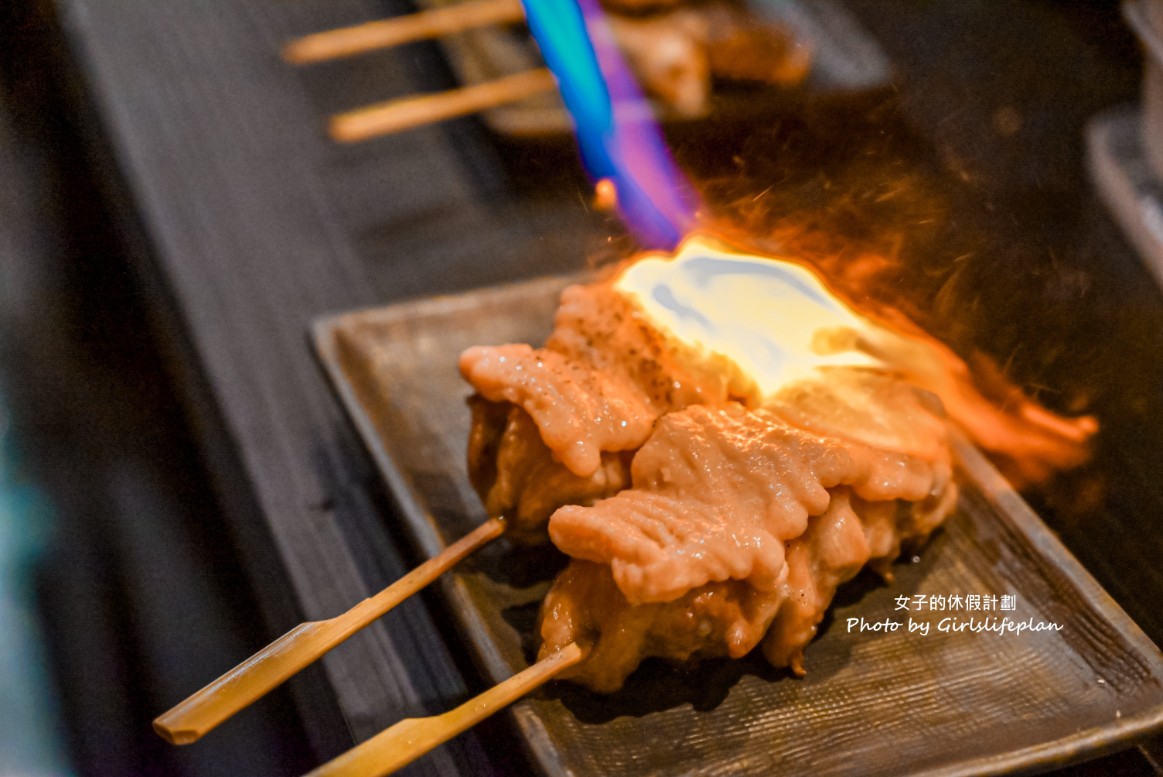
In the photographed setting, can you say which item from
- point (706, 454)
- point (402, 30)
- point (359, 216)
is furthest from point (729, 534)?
point (402, 30)

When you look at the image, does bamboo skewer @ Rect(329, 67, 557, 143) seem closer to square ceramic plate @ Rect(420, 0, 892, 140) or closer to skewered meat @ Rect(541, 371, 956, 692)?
square ceramic plate @ Rect(420, 0, 892, 140)

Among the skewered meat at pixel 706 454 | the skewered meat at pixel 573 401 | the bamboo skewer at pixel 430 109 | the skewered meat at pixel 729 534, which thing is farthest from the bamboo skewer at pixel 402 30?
the skewered meat at pixel 729 534

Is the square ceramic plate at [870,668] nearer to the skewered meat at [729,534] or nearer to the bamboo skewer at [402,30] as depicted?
the skewered meat at [729,534]

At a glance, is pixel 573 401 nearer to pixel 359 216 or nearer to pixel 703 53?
pixel 359 216

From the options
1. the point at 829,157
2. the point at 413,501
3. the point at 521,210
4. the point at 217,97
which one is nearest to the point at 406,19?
the point at 217,97

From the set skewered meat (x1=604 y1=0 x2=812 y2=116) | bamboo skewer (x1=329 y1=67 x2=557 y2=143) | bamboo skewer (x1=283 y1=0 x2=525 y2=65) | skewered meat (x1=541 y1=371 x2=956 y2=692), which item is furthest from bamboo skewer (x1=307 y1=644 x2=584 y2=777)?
bamboo skewer (x1=283 y1=0 x2=525 y2=65)
